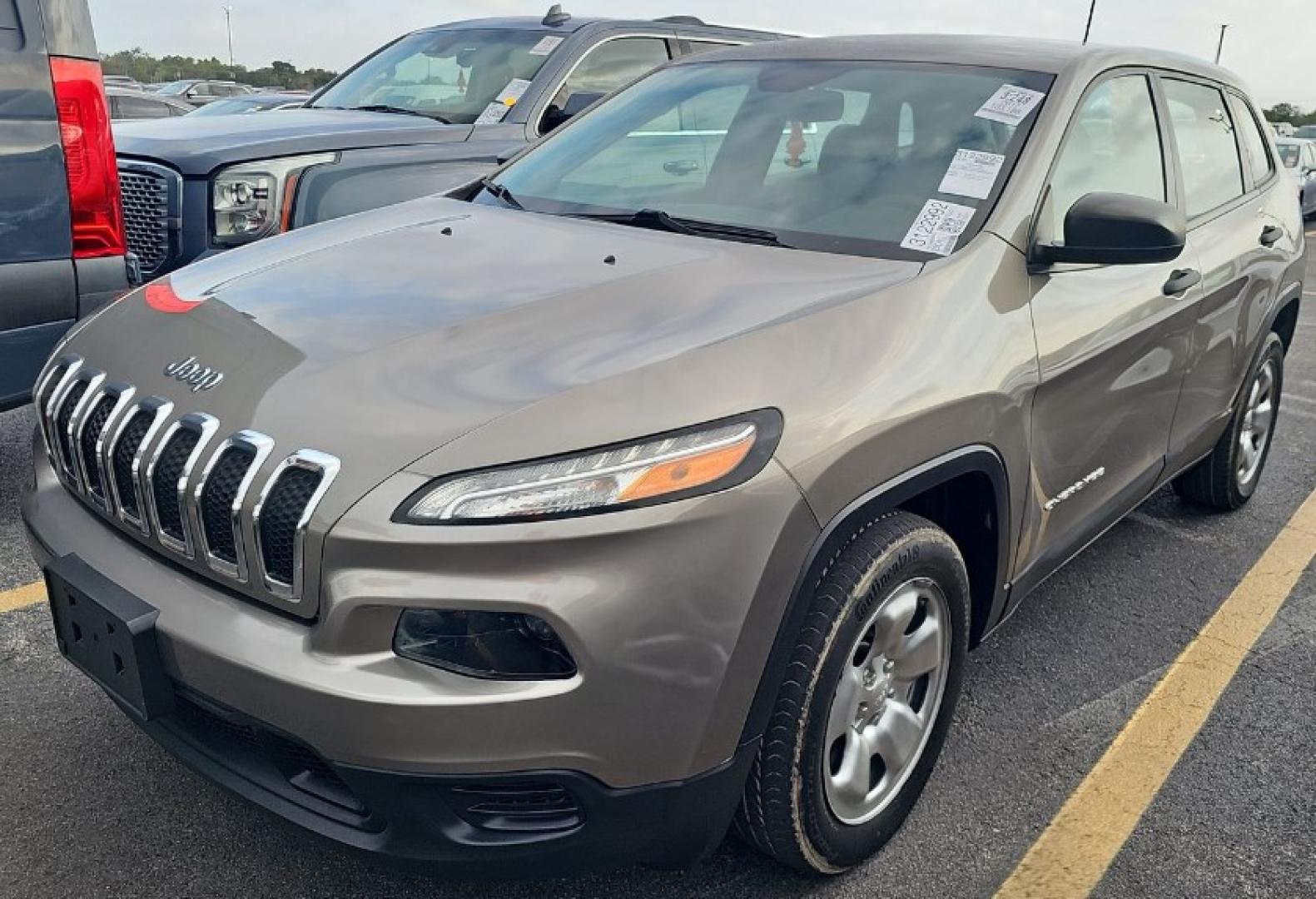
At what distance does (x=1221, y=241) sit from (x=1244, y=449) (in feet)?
3.44

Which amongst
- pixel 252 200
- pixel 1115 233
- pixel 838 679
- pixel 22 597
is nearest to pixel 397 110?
pixel 252 200

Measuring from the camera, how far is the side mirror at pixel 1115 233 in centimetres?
245

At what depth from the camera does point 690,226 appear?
8.98 feet

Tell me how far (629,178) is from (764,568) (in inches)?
62.0

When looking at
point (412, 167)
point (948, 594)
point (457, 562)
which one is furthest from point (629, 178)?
point (412, 167)

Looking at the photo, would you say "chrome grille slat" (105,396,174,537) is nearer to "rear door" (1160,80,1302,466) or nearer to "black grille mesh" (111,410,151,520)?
"black grille mesh" (111,410,151,520)

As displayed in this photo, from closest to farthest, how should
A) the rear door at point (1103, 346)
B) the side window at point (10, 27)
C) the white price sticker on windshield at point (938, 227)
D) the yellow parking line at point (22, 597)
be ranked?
1. the white price sticker on windshield at point (938, 227)
2. the rear door at point (1103, 346)
3. the yellow parking line at point (22, 597)
4. the side window at point (10, 27)

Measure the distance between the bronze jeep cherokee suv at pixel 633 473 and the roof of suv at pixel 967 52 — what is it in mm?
24

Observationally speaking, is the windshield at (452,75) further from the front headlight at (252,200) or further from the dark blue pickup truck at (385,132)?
the front headlight at (252,200)

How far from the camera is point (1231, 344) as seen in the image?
366 centimetres

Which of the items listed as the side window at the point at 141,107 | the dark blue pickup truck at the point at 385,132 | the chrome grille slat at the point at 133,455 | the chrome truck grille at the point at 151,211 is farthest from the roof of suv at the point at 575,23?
the side window at the point at 141,107

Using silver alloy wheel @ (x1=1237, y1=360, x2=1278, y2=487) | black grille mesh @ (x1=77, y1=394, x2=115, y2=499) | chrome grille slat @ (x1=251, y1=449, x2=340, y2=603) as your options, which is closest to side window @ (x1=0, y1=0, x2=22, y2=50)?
black grille mesh @ (x1=77, y1=394, x2=115, y2=499)

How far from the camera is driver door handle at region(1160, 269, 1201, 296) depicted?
3.08 meters

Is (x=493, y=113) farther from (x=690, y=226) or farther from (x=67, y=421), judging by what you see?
(x=67, y=421)
